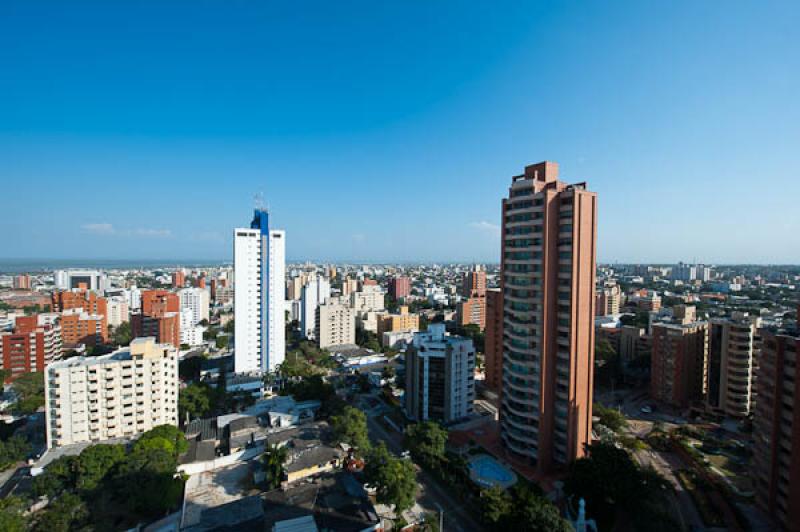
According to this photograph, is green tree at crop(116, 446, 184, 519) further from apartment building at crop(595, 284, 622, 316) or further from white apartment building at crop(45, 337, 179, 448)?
apartment building at crop(595, 284, 622, 316)

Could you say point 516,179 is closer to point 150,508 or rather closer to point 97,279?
point 150,508

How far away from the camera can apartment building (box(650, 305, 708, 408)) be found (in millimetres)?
28141

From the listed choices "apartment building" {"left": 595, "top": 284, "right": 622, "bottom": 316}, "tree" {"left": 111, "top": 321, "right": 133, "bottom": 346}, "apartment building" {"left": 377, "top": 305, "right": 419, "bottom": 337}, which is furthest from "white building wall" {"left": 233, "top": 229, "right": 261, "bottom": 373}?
"apartment building" {"left": 595, "top": 284, "right": 622, "bottom": 316}

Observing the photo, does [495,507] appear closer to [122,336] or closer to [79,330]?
[122,336]

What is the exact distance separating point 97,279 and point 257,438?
104m

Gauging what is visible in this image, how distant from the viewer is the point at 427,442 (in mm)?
18719

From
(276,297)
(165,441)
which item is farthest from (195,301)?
(165,441)

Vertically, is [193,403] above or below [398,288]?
below

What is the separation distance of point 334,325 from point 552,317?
3229 centimetres

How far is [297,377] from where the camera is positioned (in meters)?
34.3

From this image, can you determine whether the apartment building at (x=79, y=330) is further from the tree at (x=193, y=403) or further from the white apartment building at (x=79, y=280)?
the white apartment building at (x=79, y=280)

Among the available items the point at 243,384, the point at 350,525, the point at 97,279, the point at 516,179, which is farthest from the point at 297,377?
the point at 97,279

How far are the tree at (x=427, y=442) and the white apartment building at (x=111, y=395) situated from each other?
15.5 metres

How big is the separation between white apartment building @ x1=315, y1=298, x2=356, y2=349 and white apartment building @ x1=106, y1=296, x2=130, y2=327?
106 feet
